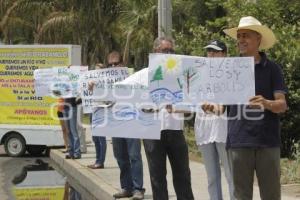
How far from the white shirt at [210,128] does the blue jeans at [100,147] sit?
14.0 ft

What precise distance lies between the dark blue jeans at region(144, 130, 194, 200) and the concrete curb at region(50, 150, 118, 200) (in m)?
1.93

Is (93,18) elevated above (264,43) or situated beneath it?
elevated above

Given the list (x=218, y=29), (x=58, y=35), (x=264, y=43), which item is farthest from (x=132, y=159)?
(x=58, y=35)

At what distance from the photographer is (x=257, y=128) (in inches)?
197

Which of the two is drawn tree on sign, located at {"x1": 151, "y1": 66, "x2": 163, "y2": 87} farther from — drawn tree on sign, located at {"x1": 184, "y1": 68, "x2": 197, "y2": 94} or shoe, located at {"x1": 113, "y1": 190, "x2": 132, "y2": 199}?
shoe, located at {"x1": 113, "y1": 190, "x2": 132, "y2": 199}

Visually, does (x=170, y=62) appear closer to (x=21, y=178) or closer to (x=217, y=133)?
(x=217, y=133)

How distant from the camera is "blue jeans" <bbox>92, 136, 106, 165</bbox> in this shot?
11123 millimetres

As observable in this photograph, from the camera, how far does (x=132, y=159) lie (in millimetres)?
8172

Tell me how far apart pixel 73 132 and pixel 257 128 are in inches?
328

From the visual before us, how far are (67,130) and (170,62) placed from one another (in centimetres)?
774

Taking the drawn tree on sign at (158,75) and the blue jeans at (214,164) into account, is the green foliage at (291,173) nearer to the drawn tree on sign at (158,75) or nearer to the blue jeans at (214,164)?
the blue jeans at (214,164)

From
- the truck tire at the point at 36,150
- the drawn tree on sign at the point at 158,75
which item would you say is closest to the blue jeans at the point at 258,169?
the drawn tree on sign at the point at 158,75

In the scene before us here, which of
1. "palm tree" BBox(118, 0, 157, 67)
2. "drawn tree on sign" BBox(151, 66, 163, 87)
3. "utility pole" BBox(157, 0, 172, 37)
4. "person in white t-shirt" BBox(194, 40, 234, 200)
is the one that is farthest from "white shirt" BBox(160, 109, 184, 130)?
"palm tree" BBox(118, 0, 157, 67)

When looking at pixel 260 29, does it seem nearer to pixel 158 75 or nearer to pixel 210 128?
pixel 158 75
